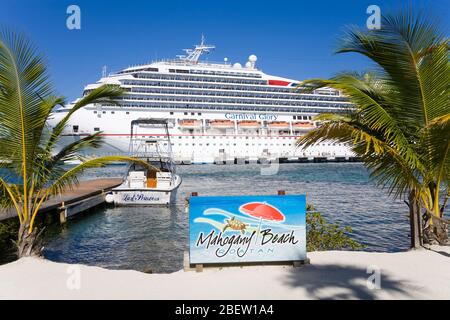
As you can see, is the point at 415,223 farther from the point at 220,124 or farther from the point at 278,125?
the point at 278,125

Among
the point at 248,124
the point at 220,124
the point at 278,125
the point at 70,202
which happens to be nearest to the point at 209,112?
the point at 220,124

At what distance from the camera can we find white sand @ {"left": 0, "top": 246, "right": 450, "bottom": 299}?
473 centimetres

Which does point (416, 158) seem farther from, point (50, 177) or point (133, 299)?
point (50, 177)

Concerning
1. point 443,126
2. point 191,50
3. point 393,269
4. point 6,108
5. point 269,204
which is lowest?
point 393,269

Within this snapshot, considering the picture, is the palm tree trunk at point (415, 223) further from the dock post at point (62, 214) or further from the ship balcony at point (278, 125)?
the ship balcony at point (278, 125)

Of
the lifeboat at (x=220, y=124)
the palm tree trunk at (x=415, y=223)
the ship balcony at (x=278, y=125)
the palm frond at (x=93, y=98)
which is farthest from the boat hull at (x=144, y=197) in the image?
the ship balcony at (x=278, y=125)

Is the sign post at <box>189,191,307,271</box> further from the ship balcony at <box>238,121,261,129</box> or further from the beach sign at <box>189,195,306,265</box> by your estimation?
the ship balcony at <box>238,121,261,129</box>

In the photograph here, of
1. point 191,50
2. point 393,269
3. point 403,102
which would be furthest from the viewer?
point 191,50

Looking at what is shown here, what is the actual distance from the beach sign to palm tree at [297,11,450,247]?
1151mm

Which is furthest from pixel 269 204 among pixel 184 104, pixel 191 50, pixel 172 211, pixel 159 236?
pixel 191 50

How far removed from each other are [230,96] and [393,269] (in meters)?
64.7

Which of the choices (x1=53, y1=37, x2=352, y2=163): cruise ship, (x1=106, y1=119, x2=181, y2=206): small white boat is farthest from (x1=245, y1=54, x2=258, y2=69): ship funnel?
(x1=106, y1=119, x2=181, y2=206): small white boat

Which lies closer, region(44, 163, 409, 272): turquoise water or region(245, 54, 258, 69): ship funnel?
region(44, 163, 409, 272): turquoise water
